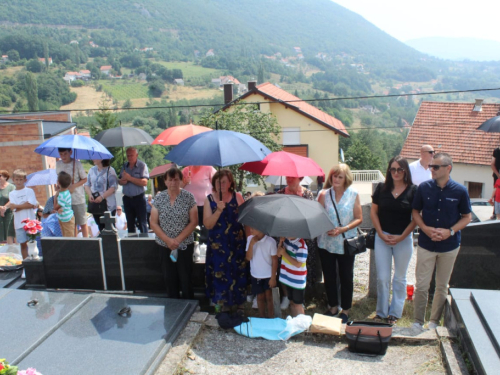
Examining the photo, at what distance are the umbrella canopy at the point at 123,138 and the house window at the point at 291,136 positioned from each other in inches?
1174

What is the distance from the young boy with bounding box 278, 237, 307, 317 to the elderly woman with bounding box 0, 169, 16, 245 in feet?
16.9

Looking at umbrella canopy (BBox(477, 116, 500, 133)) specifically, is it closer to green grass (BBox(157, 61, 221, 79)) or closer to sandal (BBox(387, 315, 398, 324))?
sandal (BBox(387, 315, 398, 324))

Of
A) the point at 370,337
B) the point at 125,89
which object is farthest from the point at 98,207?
the point at 125,89

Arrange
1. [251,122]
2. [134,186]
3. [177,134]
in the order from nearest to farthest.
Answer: [177,134]
[134,186]
[251,122]

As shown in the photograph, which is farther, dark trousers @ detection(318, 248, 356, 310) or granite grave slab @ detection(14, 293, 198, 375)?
dark trousers @ detection(318, 248, 356, 310)

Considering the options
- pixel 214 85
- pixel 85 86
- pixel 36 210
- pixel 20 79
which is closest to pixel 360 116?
pixel 214 85

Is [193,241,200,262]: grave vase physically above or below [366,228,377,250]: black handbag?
below

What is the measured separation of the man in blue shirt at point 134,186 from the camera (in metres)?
6.78

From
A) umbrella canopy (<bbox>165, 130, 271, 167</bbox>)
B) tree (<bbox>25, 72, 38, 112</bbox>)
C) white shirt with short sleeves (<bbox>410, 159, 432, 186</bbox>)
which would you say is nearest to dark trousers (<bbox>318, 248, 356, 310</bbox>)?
umbrella canopy (<bbox>165, 130, 271, 167</bbox>)

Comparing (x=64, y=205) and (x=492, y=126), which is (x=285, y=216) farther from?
(x=492, y=126)

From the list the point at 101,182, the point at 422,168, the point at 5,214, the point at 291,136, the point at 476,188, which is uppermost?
the point at 422,168

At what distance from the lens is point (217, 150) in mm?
4660

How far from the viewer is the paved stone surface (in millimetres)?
3922

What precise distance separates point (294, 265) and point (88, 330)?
83.0 inches
